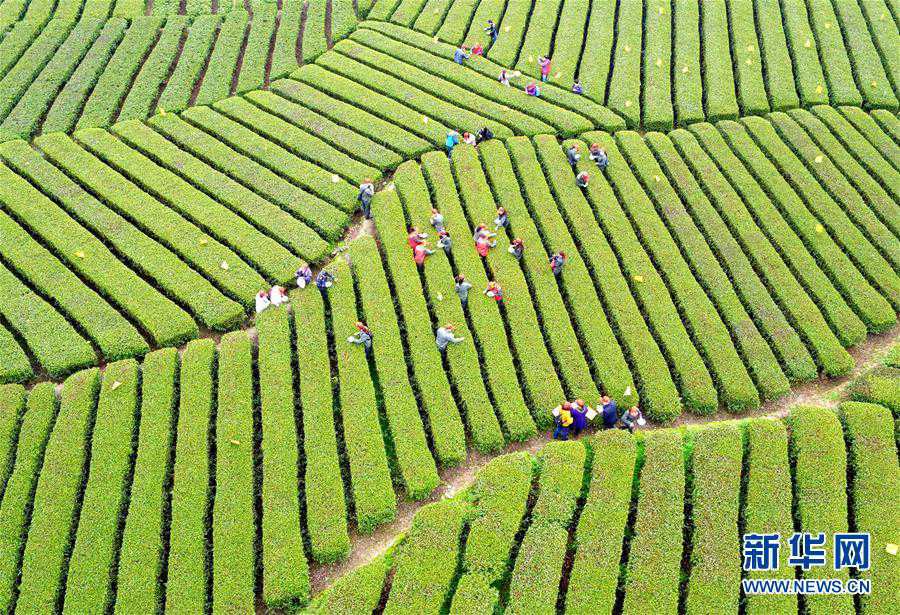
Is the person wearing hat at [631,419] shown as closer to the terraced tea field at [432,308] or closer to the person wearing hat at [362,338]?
the terraced tea field at [432,308]

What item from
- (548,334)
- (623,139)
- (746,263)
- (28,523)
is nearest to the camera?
(28,523)

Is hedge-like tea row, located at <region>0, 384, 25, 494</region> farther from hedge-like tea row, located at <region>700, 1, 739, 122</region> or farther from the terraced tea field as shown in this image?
hedge-like tea row, located at <region>700, 1, 739, 122</region>

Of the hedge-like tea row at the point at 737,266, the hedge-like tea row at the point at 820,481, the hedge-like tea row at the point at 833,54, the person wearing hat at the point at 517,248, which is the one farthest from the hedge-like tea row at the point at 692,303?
the hedge-like tea row at the point at 833,54

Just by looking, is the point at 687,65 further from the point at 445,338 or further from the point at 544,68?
the point at 445,338

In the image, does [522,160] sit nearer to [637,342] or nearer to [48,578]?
[637,342]

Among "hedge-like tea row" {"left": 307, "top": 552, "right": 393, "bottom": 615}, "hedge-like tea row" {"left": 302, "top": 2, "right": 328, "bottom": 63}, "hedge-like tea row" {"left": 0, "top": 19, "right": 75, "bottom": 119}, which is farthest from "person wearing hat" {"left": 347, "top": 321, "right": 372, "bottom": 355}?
"hedge-like tea row" {"left": 0, "top": 19, "right": 75, "bottom": 119}

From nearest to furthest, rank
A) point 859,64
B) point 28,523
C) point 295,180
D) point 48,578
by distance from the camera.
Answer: point 48,578 < point 28,523 < point 295,180 < point 859,64

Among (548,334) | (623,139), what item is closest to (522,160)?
(623,139)
